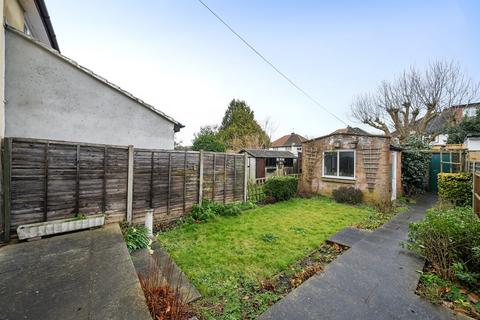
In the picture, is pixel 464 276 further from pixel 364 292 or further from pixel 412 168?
pixel 412 168

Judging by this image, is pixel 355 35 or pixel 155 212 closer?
pixel 155 212

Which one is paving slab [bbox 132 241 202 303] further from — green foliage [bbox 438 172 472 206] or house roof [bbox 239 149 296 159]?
house roof [bbox 239 149 296 159]

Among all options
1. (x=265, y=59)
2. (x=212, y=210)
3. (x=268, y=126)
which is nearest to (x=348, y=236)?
(x=212, y=210)

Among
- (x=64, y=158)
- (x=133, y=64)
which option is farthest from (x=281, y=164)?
(x=64, y=158)

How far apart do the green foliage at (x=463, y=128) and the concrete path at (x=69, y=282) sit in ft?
85.2

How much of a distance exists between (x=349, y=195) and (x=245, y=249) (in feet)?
23.1

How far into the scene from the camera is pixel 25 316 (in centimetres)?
183

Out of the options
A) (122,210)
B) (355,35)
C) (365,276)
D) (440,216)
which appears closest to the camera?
(365,276)

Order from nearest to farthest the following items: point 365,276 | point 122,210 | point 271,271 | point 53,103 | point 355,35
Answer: point 365,276
point 271,271
point 122,210
point 53,103
point 355,35

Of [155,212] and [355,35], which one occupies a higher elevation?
[355,35]

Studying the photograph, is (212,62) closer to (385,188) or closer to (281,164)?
(385,188)

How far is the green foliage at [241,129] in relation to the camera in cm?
3172

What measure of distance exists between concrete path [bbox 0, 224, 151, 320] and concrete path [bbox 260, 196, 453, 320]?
1.73 m

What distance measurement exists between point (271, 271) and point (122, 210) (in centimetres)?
395
